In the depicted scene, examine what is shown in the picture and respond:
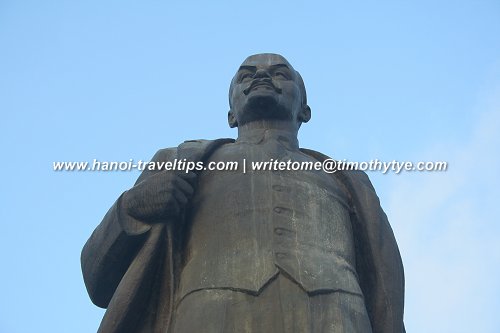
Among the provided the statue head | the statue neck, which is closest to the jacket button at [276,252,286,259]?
the statue neck

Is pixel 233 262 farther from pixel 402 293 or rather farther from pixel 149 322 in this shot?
pixel 402 293

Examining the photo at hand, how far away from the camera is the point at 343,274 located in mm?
9023

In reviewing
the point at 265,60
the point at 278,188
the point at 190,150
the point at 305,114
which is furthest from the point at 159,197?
the point at 305,114

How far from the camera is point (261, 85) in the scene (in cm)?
1085

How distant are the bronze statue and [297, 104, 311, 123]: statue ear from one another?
85 cm

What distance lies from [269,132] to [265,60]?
0.92 meters

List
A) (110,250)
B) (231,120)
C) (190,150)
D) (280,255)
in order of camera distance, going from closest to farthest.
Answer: (280,255) → (110,250) → (190,150) → (231,120)

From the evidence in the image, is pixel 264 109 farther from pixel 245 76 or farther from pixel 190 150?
pixel 190 150

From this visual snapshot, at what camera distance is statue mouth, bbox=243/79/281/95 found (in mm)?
10844

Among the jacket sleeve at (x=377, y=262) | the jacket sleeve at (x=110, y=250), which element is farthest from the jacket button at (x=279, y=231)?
the jacket sleeve at (x=110, y=250)

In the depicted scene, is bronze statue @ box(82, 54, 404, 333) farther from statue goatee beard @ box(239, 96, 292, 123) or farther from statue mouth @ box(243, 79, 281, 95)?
statue mouth @ box(243, 79, 281, 95)

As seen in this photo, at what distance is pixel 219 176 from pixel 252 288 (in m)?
1.66

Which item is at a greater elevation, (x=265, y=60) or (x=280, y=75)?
(x=265, y=60)

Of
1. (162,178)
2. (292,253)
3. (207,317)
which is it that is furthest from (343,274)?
(162,178)
